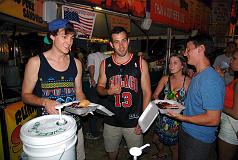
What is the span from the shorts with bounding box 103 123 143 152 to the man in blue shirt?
0.76 meters

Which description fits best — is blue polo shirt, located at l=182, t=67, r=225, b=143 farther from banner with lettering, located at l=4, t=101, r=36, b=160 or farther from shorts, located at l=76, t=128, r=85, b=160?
banner with lettering, located at l=4, t=101, r=36, b=160

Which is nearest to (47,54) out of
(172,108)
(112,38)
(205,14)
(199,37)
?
(112,38)

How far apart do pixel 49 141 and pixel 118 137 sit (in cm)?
197

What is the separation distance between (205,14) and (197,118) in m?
11.2

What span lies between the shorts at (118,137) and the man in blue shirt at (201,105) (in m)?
0.76

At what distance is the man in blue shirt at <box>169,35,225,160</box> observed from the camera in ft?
7.84

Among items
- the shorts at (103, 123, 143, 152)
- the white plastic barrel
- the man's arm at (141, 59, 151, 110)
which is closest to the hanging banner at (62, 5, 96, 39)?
the man's arm at (141, 59, 151, 110)

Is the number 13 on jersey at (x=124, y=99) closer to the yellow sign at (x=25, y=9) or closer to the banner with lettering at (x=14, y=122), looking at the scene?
the banner with lettering at (x=14, y=122)

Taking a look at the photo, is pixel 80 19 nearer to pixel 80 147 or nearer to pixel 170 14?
pixel 80 147

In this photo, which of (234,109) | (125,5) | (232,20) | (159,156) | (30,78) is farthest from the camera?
(232,20)

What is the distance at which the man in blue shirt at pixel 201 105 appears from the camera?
2.39m

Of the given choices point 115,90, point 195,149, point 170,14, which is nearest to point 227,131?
point 195,149

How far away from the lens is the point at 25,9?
155 inches

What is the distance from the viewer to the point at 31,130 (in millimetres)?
1781
